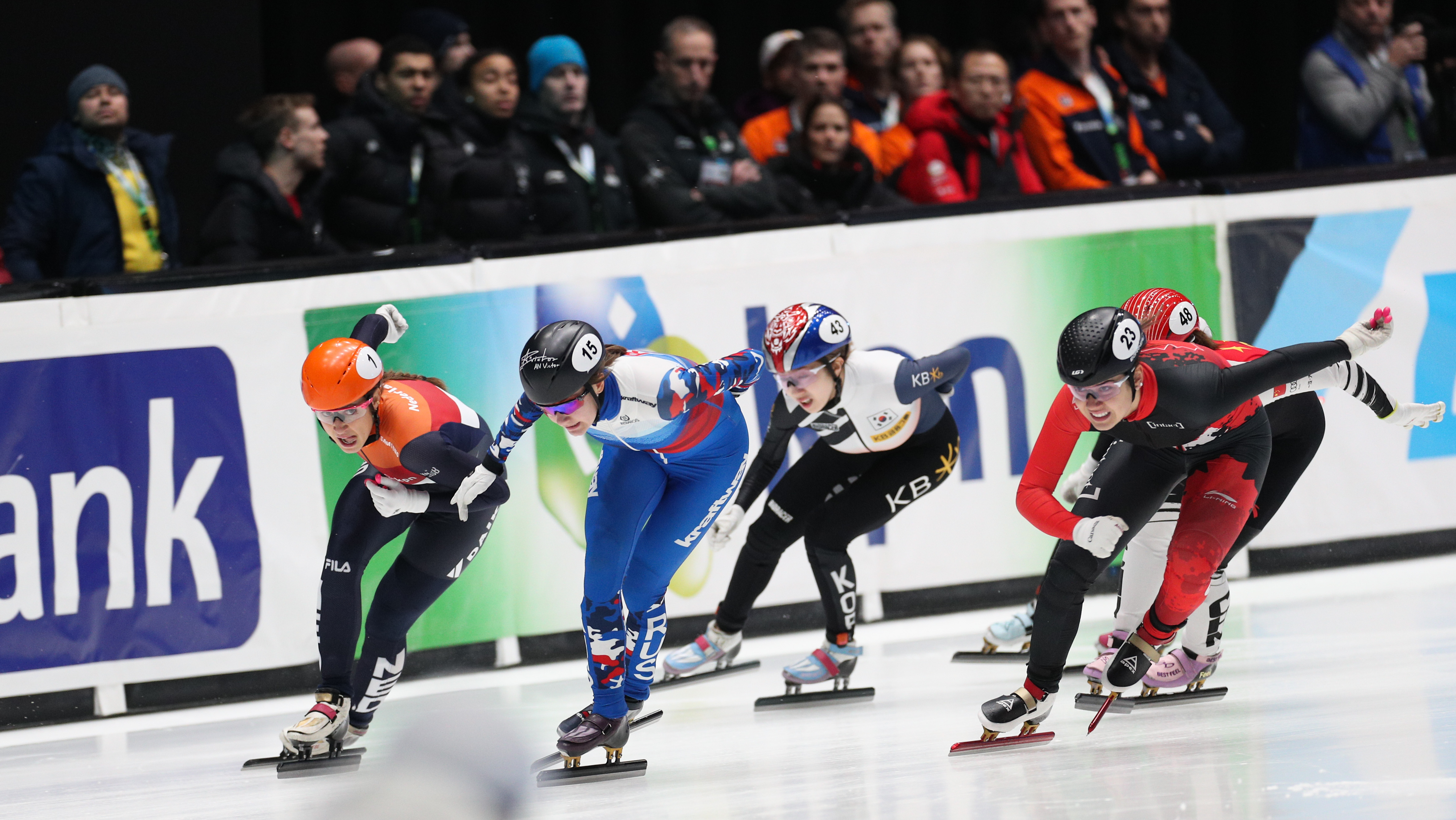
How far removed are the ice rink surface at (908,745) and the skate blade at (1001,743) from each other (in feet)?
0.15

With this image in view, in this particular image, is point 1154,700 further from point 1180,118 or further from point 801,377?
Result: point 1180,118

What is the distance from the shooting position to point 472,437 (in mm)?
4684

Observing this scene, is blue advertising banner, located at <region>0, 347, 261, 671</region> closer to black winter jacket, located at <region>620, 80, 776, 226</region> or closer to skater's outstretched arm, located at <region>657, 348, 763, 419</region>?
black winter jacket, located at <region>620, 80, 776, 226</region>

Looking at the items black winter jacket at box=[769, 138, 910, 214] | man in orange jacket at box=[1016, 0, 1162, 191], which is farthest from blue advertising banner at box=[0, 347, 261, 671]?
man in orange jacket at box=[1016, 0, 1162, 191]

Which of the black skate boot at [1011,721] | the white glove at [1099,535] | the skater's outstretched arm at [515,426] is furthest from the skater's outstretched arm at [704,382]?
the black skate boot at [1011,721]

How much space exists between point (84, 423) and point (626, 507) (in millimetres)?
2879

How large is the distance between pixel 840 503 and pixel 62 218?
3.82m

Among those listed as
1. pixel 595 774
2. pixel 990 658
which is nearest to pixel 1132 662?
pixel 990 658

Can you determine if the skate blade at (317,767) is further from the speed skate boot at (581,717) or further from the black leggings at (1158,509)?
the black leggings at (1158,509)

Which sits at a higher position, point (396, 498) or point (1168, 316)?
point (1168, 316)

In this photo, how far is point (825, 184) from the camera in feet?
22.4

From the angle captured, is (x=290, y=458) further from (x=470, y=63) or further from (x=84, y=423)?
(x=470, y=63)

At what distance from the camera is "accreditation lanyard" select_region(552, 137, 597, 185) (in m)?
6.70

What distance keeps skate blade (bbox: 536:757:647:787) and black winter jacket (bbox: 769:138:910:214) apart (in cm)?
336
